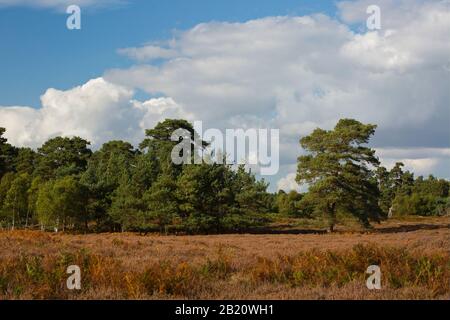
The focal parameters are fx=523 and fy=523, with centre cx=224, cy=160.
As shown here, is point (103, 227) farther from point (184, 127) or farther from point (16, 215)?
point (184, 127)

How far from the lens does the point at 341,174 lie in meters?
47.6

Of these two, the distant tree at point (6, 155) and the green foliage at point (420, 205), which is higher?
the distant tree at point (6, 155)

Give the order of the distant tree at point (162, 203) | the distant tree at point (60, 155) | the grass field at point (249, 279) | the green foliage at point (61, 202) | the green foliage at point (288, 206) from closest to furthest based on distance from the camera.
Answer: the grass field at point (249, 279), the distant tree at point (162, 203), the green foliage at point (61, 202), the distant tree at point (60, 155), the green foliage at point (288, 206)

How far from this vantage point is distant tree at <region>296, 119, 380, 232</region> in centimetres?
4738

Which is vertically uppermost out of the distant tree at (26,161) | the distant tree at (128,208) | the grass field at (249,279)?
the distant tree at (26,161)

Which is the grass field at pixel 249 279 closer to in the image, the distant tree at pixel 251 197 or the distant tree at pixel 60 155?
the distant tree at pixel 251 197

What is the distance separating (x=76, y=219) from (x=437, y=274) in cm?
4109

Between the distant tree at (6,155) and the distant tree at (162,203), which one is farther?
the distant tree at (6,155)

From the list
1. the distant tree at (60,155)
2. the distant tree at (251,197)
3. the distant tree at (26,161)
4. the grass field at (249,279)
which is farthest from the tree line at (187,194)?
the grass field at (249,279)

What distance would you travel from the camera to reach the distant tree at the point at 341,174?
155 feet

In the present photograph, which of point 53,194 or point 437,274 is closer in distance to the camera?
point 437,274
